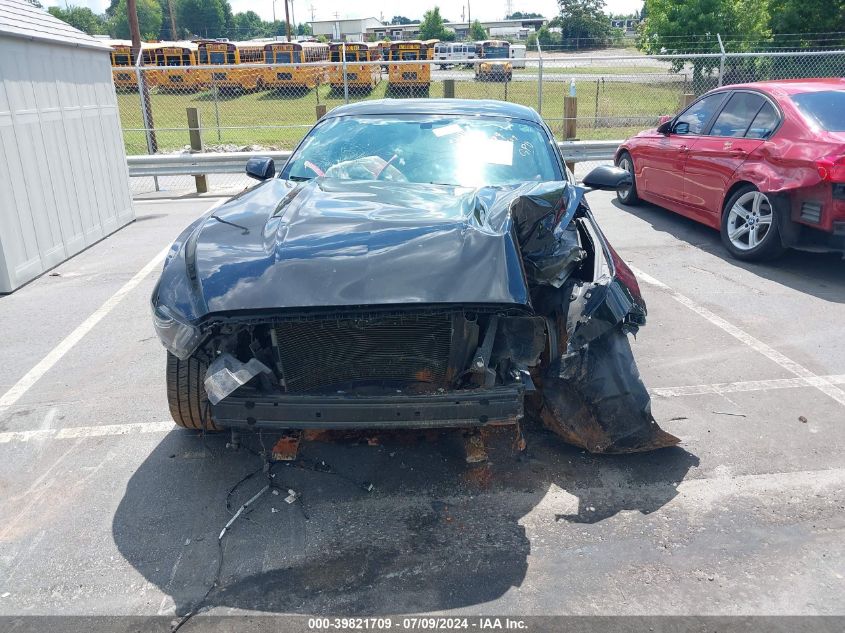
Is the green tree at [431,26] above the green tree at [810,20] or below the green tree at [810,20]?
above

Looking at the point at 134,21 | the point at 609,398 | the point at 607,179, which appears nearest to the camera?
the point at 609,398

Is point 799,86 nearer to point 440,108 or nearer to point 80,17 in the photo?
point 440,108

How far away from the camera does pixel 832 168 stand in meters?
5.96

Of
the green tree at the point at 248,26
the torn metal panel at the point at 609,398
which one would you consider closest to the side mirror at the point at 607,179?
the torn metal panel at the point at 609,398

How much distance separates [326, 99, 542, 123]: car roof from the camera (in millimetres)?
5098

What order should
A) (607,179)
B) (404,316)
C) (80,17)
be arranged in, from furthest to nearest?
(80,17)
(607,179)
(404,316)

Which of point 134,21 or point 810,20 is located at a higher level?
point 134,21

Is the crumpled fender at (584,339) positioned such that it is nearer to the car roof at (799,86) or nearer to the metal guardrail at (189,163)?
the car roof at (799,86)

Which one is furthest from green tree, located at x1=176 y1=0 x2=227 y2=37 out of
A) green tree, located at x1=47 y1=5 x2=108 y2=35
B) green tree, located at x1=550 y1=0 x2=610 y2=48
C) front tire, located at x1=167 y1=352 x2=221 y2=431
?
front tire, located at x1=167 y1=352 x2=221 y2=431

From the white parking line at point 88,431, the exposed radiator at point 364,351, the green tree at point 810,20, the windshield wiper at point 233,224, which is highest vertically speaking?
the green tree at point 810,20

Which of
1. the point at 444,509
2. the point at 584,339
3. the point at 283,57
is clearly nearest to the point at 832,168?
the point at 584,339

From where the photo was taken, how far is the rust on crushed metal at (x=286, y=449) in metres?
3.65

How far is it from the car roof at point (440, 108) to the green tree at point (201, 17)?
9738cm

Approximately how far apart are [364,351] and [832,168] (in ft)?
15.9
